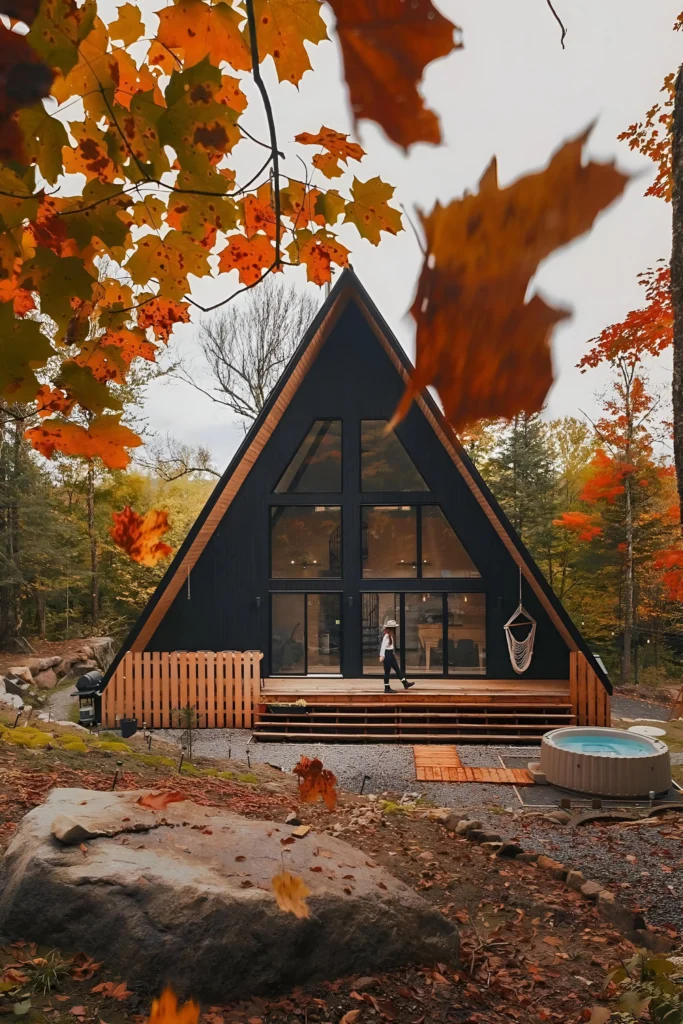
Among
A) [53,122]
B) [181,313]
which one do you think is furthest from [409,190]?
[181,313]

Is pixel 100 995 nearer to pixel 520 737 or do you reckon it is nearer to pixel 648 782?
pixel 648 782

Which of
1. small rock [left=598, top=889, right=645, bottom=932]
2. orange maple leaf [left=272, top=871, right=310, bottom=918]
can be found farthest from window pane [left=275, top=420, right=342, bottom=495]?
orange maple leaf [left=272, top=871, right=310, bottom=918]

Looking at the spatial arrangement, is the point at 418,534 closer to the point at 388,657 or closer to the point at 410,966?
the point at 388,657

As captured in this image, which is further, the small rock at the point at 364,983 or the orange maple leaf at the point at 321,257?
the small rock at the point at 364,983

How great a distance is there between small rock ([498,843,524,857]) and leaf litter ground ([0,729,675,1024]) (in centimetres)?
13

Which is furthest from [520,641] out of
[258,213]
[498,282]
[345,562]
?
[498,282]

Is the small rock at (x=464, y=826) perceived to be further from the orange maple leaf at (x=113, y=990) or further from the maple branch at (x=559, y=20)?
the maple branch at (x=559, y=20)

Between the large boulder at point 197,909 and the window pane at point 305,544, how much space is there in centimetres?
824

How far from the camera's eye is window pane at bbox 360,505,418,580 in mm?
11180

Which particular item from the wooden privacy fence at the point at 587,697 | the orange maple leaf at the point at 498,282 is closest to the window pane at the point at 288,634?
the wooden privacy fence at the point at 587,697

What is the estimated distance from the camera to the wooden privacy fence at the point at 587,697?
9.71 meters

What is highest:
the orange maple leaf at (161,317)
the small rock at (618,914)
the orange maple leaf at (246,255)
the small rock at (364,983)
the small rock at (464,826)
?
the orange maple leaf at (246,255)

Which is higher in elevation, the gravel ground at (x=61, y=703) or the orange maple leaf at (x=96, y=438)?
the orange maple leaf at (x=96, y=438)

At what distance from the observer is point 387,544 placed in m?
11.3
